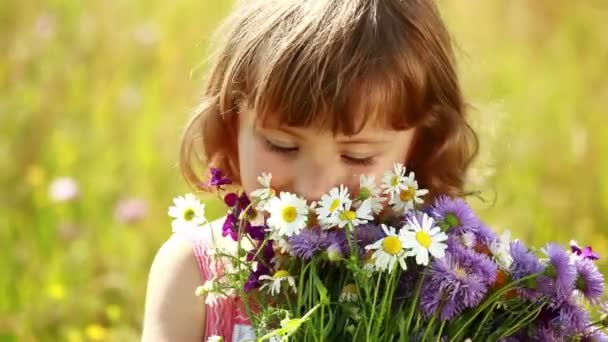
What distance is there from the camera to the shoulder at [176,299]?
2.31m

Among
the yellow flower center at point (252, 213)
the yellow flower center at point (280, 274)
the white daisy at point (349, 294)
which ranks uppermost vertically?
the yellow flower center at point (252, 213)

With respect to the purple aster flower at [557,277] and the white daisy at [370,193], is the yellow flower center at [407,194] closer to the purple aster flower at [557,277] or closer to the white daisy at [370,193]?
the white daisy at [370,193]

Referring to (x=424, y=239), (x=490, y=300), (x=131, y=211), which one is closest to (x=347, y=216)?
(x=424, y=239)

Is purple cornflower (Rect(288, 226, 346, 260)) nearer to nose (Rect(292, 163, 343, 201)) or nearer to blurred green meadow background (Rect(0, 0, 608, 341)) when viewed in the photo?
nose (Rect(292, 163, 343, 201))

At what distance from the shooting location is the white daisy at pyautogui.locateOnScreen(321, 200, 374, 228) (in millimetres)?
1778

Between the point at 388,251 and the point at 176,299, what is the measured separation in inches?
27.1

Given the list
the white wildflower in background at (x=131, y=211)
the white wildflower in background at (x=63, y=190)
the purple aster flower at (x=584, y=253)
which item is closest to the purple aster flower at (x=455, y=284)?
the purple aster flower at (x=584, y=253)

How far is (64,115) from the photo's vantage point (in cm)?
386

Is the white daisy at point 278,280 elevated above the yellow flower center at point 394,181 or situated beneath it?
situated beneath

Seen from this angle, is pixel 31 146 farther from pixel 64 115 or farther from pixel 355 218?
pixel 355 218

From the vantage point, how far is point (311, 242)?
5.98 ft

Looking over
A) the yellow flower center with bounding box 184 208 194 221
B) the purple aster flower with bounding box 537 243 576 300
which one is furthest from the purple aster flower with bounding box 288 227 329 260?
the purple aster flower with bounding box 537 243 576 300

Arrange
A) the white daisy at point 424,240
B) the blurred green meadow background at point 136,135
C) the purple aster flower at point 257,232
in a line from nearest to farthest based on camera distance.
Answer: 1. the white daisy at point 424,240
2. the purple aster flower at point 257,232
3. the blurred green meadow background at point 136,135

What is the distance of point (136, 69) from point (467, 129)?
5.77ft
